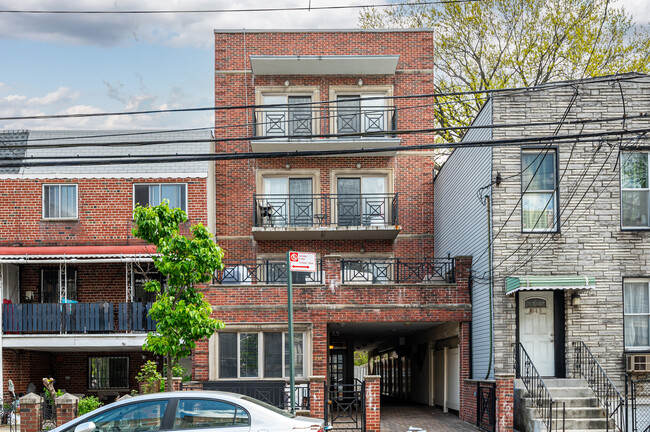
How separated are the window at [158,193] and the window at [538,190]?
10.6 m

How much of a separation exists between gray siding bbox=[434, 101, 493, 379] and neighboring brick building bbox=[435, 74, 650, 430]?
0.19 m

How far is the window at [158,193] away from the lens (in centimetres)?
2397

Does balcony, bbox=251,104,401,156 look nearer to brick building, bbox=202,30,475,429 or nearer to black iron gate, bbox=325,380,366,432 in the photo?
brick building, bbox=202,30,475,429

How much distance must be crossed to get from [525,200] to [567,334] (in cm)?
326

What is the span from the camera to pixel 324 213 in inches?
1027

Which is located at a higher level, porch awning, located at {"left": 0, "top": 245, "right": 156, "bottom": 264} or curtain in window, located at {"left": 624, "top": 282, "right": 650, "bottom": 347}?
porch awning, located at {"left": 0, "top": 245, "right": 156, "bottom": 264}

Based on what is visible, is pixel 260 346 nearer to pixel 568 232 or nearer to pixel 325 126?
pixel 568 232

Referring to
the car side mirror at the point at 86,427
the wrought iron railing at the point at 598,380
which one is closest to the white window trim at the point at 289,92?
the wrought iron railing at the point at 598,380

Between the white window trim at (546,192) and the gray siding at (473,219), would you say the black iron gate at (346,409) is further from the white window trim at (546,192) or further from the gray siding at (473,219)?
the white window trim at (546,192)

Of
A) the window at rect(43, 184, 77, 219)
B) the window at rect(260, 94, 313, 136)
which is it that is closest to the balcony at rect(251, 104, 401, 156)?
the window at rect(260, 94, 313, 136)

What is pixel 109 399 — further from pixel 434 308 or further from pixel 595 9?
pixel 595 9

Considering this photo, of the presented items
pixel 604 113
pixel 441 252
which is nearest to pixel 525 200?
pixel 604 113

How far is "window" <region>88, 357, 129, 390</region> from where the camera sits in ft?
83.4

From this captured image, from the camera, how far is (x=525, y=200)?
731 inches
